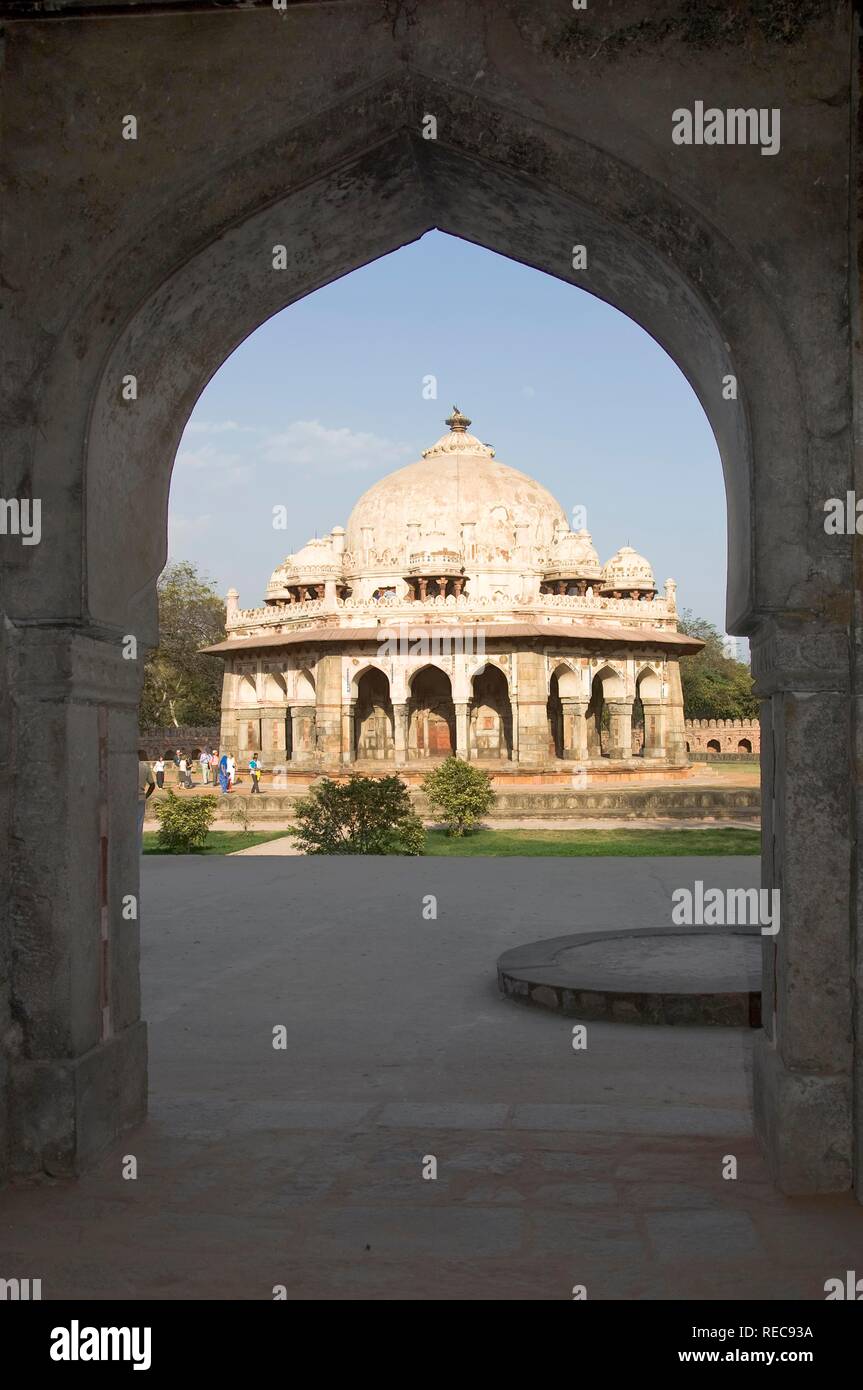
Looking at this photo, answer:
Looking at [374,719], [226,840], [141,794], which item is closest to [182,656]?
[374,719]

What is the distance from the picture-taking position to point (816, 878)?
3850mm

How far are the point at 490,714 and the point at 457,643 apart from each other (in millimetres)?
4405

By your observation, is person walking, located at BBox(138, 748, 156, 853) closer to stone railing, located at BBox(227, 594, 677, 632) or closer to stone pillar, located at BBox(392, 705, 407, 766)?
stone railing, located at BBox(227, 594, 677, 632)

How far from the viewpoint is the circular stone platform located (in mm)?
6312

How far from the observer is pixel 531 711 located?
32438 millimetres

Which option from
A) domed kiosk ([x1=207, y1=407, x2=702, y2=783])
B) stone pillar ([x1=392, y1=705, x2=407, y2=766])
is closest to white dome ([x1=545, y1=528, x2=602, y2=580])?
domed kiosk ([x1=207, y1=407, x2=702, y2=783])

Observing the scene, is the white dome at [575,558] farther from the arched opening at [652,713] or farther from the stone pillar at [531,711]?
the stone pillar at [531,711]

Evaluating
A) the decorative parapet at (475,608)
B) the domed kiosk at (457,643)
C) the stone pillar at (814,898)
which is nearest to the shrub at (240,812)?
the domed kiosk at (457,643)

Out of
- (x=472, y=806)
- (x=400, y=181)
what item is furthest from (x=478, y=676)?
(x=400, y=181)

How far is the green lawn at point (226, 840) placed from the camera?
56.3 feet

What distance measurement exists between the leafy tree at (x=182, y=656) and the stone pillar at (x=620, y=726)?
17.6 meters

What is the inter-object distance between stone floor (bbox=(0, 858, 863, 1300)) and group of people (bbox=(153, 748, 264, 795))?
818 inches

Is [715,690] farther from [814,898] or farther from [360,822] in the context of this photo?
[814,898]

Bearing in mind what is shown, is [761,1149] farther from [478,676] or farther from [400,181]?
[478,676]
